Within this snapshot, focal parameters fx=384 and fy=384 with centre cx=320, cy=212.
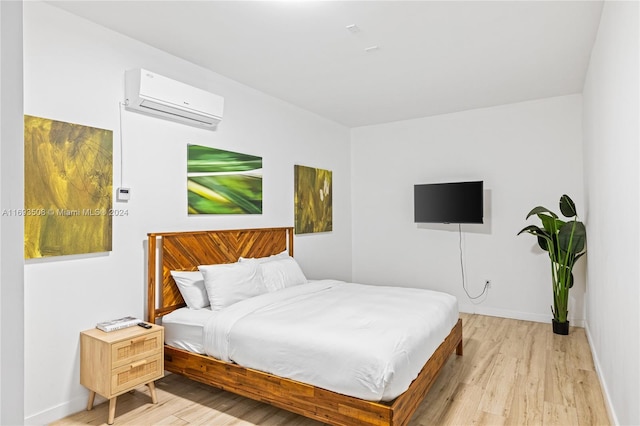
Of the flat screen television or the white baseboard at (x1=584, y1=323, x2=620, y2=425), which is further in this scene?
the flat screen television

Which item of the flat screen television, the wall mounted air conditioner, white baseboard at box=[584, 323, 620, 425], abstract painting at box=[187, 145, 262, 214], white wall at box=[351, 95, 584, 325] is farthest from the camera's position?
the flat screen television

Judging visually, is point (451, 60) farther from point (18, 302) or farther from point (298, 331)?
point (18, 302)

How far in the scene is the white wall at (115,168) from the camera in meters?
2.47

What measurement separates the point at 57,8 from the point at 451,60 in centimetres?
310

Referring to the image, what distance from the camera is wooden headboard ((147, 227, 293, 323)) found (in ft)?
10.2

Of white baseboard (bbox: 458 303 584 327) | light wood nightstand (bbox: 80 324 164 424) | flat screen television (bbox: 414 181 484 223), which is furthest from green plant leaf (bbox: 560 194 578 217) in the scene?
light wood nightstand (bbox: 80 324 164 424)

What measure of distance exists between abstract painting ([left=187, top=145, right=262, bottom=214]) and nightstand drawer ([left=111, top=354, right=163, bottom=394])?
1.32 m

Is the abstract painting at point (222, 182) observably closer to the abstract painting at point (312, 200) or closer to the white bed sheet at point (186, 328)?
the abstract painting at point (312, 200)

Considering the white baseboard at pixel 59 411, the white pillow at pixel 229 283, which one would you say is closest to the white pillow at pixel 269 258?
the white pillow at pixel 229 283

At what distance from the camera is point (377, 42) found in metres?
3.12

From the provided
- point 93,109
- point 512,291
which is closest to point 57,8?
point 93,109

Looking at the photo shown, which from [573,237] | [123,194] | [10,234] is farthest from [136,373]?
[573,237]

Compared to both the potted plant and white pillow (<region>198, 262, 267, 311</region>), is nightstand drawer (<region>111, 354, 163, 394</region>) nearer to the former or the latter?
white pillow (<region>198, 262, 267, 311</region>)

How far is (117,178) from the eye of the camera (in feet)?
9.62
